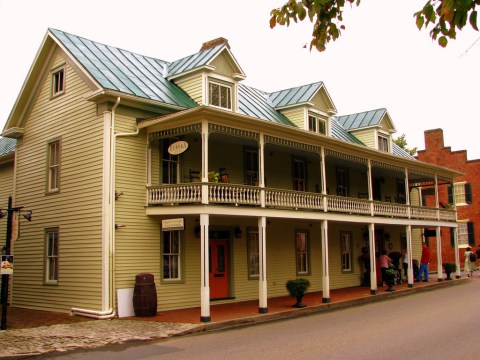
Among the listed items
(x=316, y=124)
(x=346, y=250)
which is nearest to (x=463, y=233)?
(x=346, y=250)

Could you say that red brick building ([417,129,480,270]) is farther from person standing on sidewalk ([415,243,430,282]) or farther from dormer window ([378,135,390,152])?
person standing on sidewalk ([415,243,430,282])

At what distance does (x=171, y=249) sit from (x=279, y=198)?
155 inches

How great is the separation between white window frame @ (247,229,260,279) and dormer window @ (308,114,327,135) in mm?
5814

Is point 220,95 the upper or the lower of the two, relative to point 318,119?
lower

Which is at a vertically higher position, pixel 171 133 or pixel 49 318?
pixel 171 133

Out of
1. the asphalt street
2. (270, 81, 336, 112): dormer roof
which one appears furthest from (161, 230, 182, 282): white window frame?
(270, 81, 336, 112): dormer roof

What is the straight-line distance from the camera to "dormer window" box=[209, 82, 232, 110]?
63.0ft

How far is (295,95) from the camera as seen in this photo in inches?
934

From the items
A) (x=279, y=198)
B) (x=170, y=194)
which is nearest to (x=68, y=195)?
(x=170, y=194)

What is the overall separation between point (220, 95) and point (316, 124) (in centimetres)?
591

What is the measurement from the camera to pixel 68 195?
56.9 feet

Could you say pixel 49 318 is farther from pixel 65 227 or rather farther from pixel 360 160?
pixel 360 160

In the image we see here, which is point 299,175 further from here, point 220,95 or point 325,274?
point 220,95

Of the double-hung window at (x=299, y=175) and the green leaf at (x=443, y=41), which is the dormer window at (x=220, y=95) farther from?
the green leaf at (x=443, y=41)
